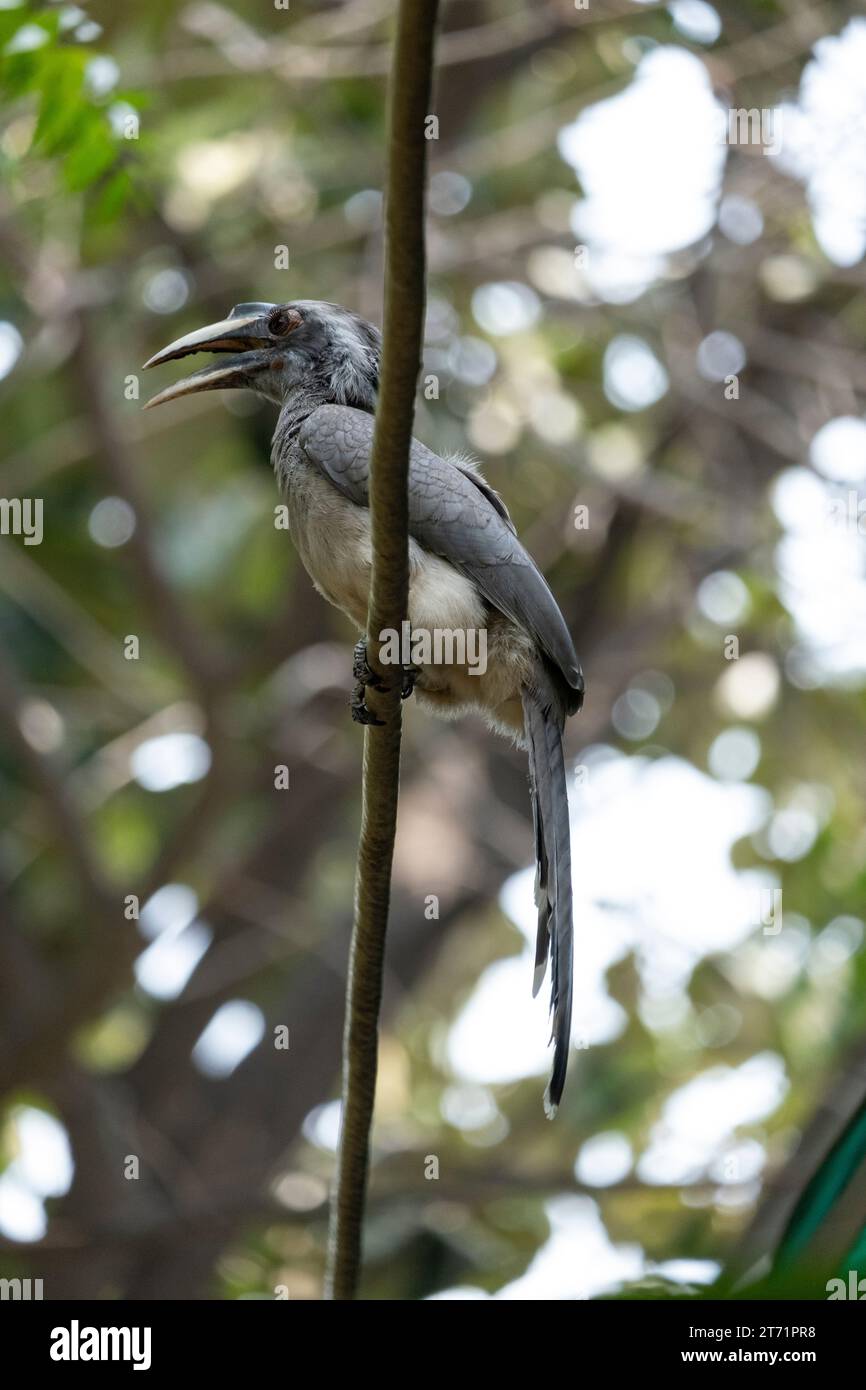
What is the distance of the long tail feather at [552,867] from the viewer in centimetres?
345

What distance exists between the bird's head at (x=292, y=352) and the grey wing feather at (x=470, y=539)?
1.33 feet

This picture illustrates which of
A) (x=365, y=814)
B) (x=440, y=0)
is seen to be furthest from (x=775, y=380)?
(x=440, y=0)

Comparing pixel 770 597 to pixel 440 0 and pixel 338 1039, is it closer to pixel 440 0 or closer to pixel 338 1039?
pixel 338 1039

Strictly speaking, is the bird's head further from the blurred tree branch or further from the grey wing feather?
the blurred tree branch

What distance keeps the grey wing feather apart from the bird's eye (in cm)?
58

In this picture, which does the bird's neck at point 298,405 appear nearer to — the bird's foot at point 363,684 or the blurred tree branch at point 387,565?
the bird's foot at point 363,684

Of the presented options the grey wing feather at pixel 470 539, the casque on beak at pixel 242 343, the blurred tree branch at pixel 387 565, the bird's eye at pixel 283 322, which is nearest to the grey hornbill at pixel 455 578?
the grey wing feather at pixel 470 539

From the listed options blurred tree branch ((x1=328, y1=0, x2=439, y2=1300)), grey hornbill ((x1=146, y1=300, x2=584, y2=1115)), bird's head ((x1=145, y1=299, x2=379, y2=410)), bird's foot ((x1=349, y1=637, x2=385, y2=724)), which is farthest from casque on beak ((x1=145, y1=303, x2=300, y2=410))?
blurred tree branch ((x1=328, y1=0, x2=439, y2=1300))

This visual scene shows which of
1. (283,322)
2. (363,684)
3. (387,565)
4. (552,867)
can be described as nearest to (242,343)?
(283,322)

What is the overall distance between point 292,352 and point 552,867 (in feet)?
5.83
